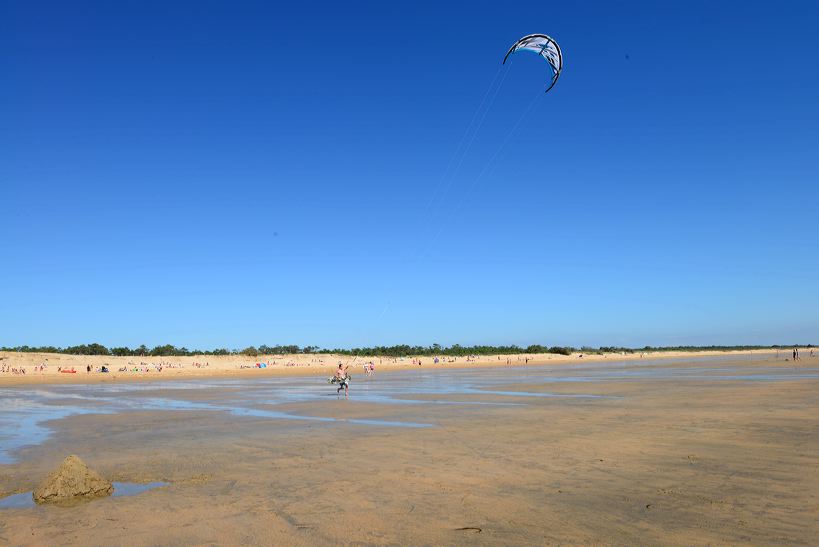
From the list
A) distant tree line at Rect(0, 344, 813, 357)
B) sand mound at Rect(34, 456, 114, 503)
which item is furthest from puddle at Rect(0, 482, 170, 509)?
distant tree line at Rect(0, 344, 813, 357)

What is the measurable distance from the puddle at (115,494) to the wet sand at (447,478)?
26cm

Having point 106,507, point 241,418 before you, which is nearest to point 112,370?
point 241,418

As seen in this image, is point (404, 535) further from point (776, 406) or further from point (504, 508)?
point (776, 406)

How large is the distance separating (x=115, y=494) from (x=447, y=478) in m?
5.14

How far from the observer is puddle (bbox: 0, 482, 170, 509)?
802cm

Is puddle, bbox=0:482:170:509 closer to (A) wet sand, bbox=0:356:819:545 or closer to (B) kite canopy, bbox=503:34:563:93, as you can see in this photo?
(A) wet sand, bbox=0:356:819:545

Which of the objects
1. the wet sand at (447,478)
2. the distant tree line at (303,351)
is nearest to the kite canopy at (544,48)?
the wet sand at (447,478)

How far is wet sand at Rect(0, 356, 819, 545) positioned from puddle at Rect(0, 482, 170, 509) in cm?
26

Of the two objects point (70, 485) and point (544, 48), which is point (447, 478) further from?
point (544, 48)

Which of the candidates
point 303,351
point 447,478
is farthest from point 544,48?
point 303,351

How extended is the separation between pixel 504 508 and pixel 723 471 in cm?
433

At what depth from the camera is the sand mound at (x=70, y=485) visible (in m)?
8.09

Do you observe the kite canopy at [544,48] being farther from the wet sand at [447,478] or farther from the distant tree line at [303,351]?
the distant tree line at [303,351]

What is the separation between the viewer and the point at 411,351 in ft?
383
